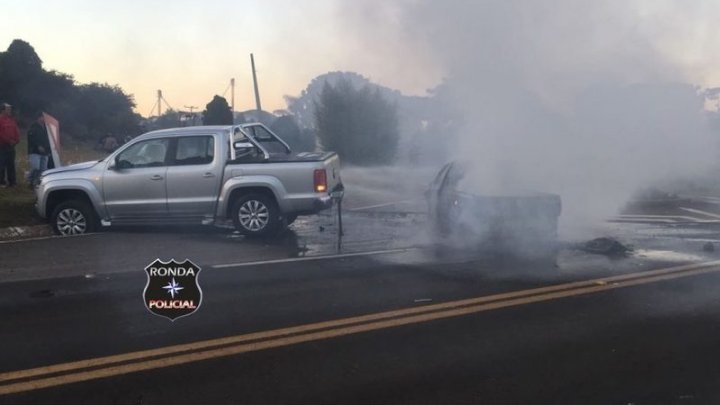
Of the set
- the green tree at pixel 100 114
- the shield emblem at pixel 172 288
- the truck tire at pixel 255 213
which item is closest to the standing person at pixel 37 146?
the truck tire at pixel 255 213

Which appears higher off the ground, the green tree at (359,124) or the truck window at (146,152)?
the green tree at (359,124)

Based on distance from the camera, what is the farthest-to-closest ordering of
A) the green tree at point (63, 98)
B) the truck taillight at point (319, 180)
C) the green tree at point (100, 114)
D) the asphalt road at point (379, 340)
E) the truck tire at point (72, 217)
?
the green tree at point (100, 114), the green tree at point (63, 98), the truck tire at point (72, 217), the truck taillight at point (319, 180), the asphalt road at point (379, 340)

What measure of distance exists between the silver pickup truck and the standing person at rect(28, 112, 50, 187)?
3602 millimetres

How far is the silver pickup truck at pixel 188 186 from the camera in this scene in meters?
10.3

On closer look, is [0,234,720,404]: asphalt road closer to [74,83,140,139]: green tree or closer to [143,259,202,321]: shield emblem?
[143,259,202,321]: shield emblem

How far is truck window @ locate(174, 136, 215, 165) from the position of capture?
10.4 m

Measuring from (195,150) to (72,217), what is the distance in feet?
7.23

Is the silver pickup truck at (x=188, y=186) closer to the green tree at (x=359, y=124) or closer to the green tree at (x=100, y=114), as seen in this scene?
the green tree at (x=359, y=124)

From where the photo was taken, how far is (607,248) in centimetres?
909

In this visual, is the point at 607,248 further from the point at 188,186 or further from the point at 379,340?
the point at 188,186

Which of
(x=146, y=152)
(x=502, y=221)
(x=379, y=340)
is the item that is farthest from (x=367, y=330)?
(x=146, y=152)

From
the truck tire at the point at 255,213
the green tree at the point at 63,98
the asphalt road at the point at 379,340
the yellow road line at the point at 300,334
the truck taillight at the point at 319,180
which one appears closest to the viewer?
the asphalt road at the point at 379,340

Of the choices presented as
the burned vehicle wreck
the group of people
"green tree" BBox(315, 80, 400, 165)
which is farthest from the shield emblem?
"green tree" BBox(315, 80, 400, 165)

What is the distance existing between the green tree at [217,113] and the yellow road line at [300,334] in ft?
51.5
